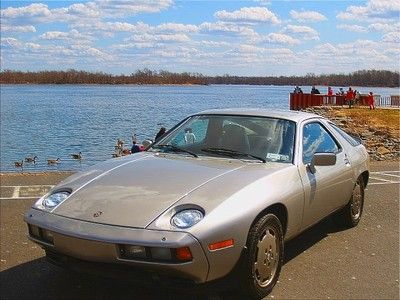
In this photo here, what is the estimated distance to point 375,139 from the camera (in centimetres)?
2694

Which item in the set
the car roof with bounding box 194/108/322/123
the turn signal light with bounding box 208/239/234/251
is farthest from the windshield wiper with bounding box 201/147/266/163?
the turn signal light with bounding box 208/239/234/251

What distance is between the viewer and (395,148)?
24.9m

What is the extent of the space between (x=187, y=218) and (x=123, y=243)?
49cm

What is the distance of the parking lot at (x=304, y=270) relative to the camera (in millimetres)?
4191

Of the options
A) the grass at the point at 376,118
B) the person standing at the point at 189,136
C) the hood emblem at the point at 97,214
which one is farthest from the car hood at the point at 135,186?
the grass at the point at 376,118

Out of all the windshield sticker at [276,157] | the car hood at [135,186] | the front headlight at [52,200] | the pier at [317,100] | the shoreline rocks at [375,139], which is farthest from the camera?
the pier at [317,100]

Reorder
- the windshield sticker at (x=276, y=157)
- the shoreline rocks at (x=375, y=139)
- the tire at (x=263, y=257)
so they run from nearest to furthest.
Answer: the tire at (x=263, y=257) < the windshield sticker at (x=276, y=157) < the shoreline rocks at (x=375, y=139)

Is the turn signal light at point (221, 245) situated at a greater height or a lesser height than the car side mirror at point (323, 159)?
lesser

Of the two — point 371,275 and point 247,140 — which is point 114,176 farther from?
point 371,275

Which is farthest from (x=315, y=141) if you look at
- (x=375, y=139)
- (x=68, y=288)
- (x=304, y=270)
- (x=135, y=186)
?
(x=375, y=139)

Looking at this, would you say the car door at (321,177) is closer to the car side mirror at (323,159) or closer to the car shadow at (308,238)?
the car side mirror at (323,159)

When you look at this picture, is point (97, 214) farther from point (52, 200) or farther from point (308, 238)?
point (308, 238)

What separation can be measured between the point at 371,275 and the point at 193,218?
2.03 m

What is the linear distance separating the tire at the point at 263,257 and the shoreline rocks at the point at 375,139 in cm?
1752
